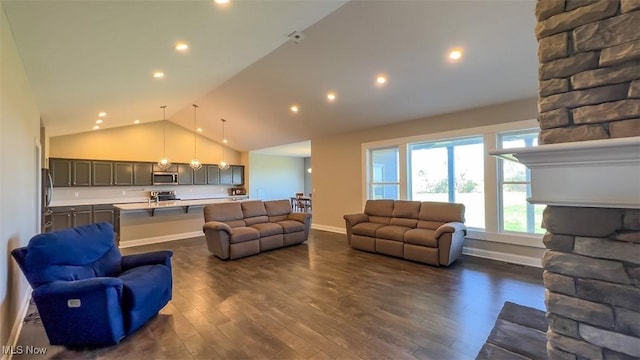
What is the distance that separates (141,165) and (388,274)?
7.69 meters

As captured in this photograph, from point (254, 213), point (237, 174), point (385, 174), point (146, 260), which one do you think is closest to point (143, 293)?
point (146, 260)

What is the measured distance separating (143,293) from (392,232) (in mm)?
3680

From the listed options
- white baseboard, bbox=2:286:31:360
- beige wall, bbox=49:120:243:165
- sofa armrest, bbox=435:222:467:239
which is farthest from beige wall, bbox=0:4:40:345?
beige wall, bbox=49:120:243:165

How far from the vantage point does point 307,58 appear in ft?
14.2

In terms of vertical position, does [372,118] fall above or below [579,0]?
above

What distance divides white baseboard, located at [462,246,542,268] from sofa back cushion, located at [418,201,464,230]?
69cm

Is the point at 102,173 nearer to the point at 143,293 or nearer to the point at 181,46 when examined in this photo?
the point at 181,46

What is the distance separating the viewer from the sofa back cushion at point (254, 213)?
227 inches

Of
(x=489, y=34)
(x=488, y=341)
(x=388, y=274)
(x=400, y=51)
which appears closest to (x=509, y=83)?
(x=489, y=34)

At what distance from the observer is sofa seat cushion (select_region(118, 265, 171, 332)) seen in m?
2.45

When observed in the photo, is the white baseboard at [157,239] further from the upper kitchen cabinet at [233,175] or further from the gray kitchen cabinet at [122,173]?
the upper kitchen cabinet at [233,175]

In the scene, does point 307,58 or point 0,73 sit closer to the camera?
point 0,73

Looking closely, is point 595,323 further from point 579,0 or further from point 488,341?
point 579,0

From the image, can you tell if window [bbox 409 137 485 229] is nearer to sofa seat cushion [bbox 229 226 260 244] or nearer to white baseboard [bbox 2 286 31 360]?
sofa seat cushion [bbox 229 226 260 244]
